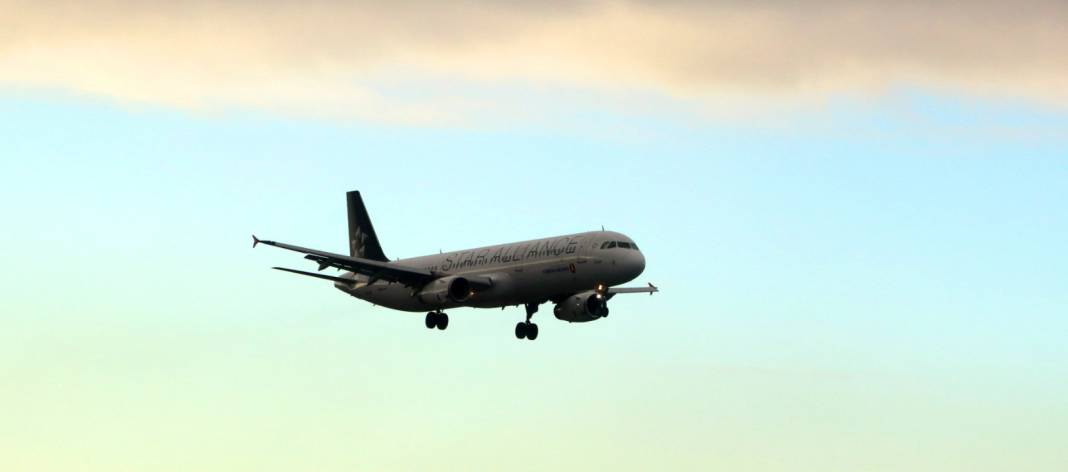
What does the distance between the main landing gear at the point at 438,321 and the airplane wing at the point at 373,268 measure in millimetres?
2491

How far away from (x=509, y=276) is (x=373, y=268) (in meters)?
8.80

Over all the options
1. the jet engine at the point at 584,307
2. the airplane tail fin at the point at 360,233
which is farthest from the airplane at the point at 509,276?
the airplane tail fin at the point at 360,233

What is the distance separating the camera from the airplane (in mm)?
87500

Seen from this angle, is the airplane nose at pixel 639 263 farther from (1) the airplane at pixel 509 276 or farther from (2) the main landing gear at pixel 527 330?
(2) the main landing gear at pixel 527 330

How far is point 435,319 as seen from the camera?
97.6 metres

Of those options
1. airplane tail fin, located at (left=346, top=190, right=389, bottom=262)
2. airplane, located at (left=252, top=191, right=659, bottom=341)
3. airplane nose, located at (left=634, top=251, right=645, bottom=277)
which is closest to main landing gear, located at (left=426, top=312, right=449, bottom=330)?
airplane, located at (left=252, top=191, right=659, bottom=341)

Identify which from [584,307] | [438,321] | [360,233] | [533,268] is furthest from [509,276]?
[360,233]

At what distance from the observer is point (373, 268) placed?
3735 inches

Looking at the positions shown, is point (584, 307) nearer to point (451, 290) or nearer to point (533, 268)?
point (533, 268)

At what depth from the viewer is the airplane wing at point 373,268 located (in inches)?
3615

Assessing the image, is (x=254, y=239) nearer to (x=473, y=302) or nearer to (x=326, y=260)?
(x=326, y=260)

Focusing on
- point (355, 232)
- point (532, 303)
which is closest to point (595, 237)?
point (532, 303)

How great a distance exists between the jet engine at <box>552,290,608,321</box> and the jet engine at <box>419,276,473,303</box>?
566 centimetres

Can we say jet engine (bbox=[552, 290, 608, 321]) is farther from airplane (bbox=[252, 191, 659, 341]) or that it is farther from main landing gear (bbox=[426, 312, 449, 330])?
main landing gear (bbox=[426, 312, 449, 330])
